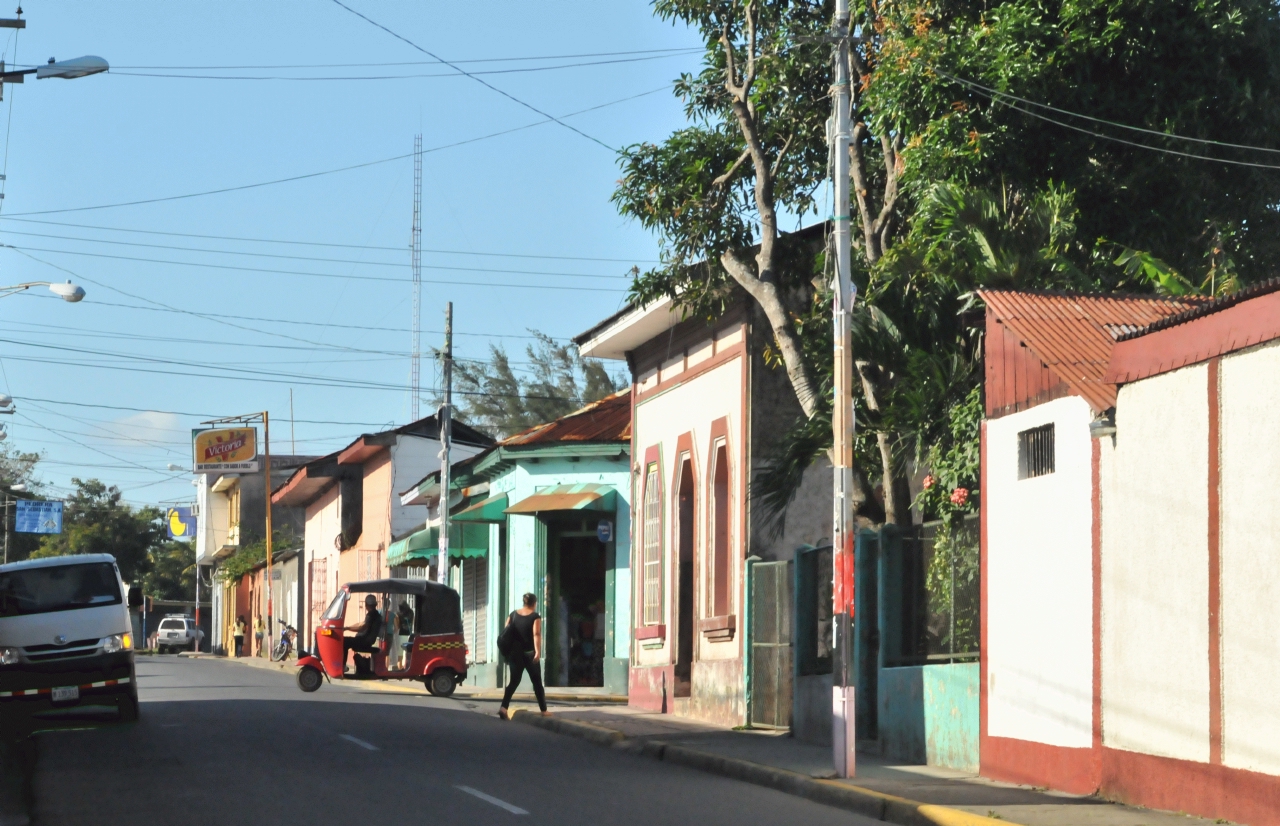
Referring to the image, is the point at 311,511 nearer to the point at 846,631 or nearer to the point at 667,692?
the point at 667,692

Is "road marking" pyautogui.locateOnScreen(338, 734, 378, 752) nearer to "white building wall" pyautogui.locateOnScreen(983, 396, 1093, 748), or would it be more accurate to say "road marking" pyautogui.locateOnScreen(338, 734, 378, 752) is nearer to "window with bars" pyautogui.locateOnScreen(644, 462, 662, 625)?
"white building wall" pyautogui.locateOnScreen(983, 396, 1093, 748)

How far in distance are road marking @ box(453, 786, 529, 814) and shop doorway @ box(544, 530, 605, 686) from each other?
1915 cm

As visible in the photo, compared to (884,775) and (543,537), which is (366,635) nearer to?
(543,537)

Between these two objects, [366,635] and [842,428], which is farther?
[366,635]

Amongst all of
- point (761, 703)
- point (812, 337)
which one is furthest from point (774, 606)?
point (812, 337)

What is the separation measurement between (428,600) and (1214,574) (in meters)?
19.9

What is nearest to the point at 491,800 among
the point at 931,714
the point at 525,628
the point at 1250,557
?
the point at 931,714

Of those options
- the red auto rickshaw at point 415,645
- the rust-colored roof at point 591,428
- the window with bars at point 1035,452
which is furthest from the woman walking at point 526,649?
the window with bars at point 1035,452

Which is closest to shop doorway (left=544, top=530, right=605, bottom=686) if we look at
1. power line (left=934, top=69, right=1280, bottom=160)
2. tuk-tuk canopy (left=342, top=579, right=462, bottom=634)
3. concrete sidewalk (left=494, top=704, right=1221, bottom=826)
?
tuk-tuk canopy (left=342, top=579, right=462, bottom=634)

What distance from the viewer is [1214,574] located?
1159cm

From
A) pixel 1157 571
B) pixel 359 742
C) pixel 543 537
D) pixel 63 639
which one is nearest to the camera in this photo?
pixel 1157 571

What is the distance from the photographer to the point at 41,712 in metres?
19.4

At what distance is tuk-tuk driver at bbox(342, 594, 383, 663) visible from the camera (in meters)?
29.2

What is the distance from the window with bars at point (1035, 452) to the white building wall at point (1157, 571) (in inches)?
43.2
